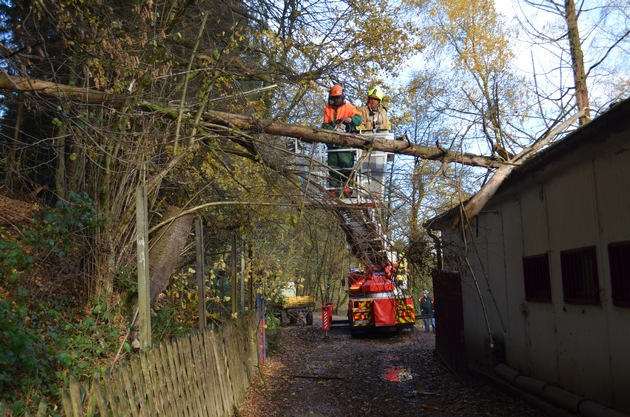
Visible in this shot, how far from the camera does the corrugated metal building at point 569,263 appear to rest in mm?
7082

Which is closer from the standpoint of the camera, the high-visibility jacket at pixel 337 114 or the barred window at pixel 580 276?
the barred window at pixel 580 276

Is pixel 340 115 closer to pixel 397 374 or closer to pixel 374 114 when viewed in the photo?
pixel 374 114

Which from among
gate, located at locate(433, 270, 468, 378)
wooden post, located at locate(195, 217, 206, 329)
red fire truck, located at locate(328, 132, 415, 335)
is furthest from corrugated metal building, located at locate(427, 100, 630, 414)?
wooden post, located at locate(195, 217, 206, 329)

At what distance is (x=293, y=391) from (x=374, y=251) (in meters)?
5.11

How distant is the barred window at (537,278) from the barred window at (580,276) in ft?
2.00

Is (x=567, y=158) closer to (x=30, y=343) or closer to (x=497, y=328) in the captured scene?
(x=497, y=328)

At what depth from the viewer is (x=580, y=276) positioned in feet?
27.6

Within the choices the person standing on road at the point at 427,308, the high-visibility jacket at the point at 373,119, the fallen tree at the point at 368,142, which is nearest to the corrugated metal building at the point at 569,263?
the fallen tree at the point at 368,142

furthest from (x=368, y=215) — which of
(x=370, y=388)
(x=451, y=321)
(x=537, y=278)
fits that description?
(x=451, y=321)

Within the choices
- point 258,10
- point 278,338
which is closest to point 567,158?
point 258,10

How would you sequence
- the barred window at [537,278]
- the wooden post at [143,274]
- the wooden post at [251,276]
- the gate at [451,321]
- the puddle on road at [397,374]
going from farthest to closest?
the wooden post at [251,276], the puddle on road at [397,374], the gate at [451,321], the barred window at [537,278], the wooden post at [143,274]

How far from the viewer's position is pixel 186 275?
13453mm

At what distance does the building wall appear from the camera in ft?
23.6

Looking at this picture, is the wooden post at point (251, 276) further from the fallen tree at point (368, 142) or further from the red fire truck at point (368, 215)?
the fallen tree at point (368, 142)
